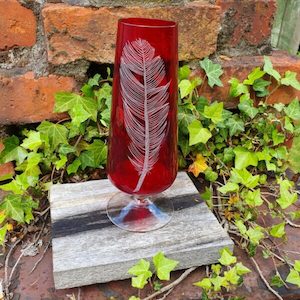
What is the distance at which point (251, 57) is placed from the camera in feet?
3.14

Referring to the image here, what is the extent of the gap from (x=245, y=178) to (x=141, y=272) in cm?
32

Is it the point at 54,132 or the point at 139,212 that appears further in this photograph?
the point at 54,132

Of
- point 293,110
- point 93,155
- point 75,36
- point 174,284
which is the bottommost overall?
point 174,284

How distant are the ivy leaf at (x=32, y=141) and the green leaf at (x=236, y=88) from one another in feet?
1.48

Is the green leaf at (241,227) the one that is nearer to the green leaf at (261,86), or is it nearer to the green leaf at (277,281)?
the green leaf at (277,281)

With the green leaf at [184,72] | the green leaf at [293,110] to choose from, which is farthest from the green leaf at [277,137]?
the green leaf at [184,72]

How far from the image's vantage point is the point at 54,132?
875 mm

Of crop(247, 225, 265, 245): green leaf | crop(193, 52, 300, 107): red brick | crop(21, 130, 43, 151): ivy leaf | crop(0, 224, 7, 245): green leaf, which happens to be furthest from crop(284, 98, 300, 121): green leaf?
crop(0, 224, 7, 245): green leaf

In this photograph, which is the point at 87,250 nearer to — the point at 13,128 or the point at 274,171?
the point at 13,128

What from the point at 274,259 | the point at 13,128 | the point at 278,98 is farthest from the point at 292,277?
the point at 13,128

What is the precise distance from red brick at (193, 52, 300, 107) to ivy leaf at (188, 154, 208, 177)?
0.48 feet

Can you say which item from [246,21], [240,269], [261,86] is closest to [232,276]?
[240,269]

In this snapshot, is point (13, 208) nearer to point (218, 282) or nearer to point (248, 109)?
point (218, 282)

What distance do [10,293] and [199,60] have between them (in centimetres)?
62
